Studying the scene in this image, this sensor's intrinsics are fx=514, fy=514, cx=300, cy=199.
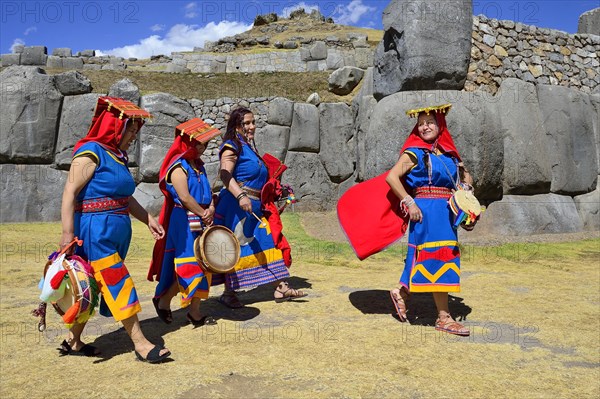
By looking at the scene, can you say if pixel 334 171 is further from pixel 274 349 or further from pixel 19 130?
pixel 274 349

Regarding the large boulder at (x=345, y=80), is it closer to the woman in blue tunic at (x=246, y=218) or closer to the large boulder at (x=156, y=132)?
the large boulder at (x=156, y=132)

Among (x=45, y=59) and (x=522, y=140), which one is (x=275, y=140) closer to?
(x=522, y=140)

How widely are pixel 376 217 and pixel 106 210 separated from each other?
227 centimetres

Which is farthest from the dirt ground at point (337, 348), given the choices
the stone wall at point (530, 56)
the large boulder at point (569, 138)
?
the stone wall at point (530, 56)

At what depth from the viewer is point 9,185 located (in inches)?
447

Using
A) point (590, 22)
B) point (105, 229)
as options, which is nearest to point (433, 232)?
point (105, 229)

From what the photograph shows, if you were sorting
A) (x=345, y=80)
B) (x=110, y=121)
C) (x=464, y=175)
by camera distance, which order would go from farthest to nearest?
(x=345, y=80) → (x=464, y=175) → (x=110, y=121)

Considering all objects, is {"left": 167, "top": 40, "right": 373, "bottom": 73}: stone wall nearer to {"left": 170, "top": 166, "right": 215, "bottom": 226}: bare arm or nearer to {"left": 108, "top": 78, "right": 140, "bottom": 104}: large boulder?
{"left": 108, "top": 78, "right": 140, "bottom": 104}: large boulder

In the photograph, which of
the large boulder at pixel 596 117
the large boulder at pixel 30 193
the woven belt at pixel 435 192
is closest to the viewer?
the woven belt at pixel 435 192

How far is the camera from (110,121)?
11.4 ft

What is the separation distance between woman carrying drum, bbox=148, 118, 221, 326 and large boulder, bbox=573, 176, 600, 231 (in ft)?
29.7

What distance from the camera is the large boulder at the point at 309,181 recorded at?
1287 cm

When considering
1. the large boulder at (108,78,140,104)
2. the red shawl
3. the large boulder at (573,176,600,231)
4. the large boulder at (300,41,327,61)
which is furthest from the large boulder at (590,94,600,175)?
the large boulder at (300,41,327,61)

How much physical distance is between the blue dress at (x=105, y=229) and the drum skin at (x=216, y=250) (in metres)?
0.66
